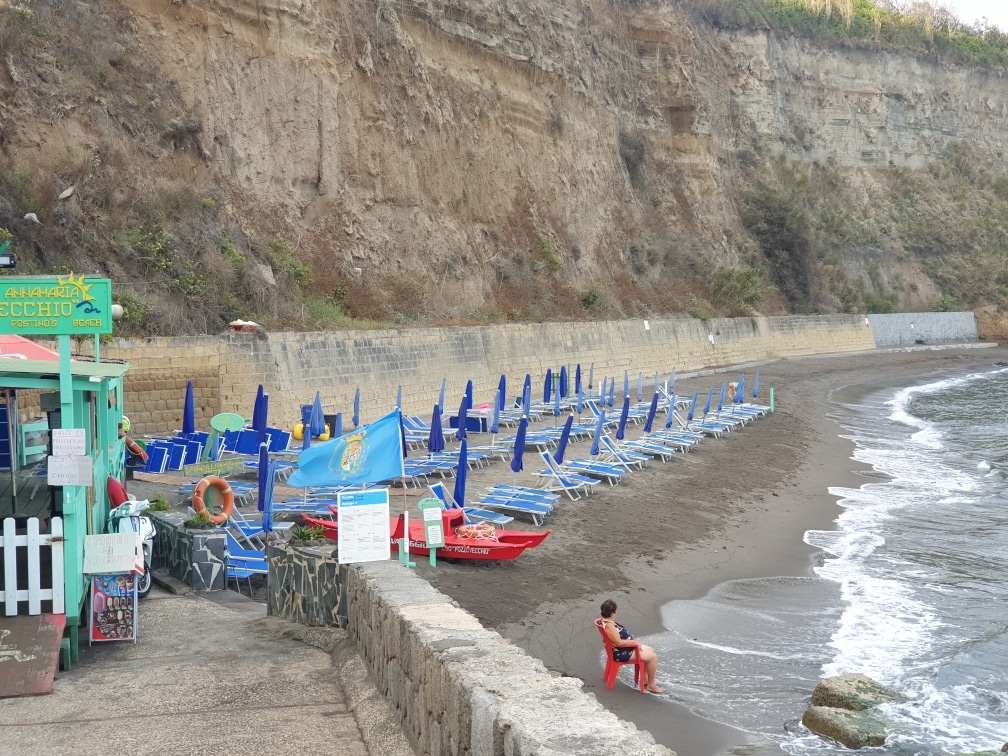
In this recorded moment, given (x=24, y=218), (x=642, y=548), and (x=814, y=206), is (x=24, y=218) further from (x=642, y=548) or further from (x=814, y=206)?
(x=814, y=206)

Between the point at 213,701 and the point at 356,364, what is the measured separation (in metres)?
16.2

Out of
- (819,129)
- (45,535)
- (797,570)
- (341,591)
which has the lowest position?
(797,570)

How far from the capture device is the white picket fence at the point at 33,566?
6.46 meters

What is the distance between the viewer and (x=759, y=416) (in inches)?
1164

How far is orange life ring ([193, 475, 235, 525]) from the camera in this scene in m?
10.3

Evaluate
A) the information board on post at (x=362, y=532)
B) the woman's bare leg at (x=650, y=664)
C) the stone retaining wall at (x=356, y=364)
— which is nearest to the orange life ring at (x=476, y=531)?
the woman's bare leg at (x=650, y=664)

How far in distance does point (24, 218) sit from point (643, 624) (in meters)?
14.6

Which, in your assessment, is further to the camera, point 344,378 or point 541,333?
point 541,333

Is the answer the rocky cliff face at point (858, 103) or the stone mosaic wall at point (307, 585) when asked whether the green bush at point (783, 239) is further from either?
the stone mosaic wall at point (307, 585)

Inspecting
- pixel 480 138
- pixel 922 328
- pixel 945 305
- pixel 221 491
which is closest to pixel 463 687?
pixel 221 491

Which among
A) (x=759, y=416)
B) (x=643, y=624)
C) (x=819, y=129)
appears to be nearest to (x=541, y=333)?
(x=759, y=416)

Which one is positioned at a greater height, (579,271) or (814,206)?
(814,206)

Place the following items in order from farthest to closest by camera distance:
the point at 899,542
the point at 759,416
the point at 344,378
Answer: the point at 759,416
the point at 344,378
the point at 899,542

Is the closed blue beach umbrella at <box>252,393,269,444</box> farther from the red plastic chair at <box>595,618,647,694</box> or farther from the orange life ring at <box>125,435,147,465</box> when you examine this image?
the red plastic chair at <box>595,618,647,694</box>
